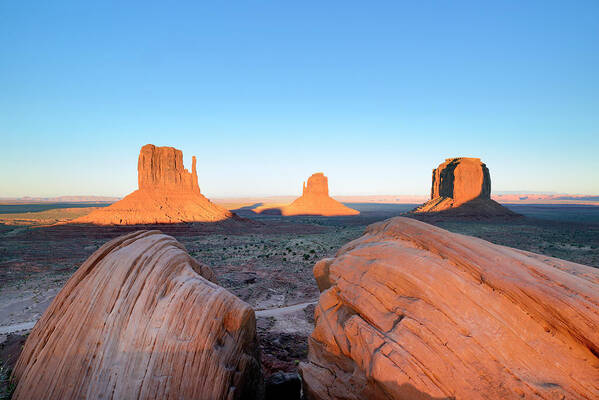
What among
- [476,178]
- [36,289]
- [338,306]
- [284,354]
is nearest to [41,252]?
[36,289]

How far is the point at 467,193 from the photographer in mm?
82875

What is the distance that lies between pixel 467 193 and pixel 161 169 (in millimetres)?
79913

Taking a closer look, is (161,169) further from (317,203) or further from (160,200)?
(317,203)

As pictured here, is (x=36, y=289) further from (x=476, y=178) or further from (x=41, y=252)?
(x=476, y=178)

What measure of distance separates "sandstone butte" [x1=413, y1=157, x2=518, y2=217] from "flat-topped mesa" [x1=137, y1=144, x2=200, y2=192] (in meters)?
65.3

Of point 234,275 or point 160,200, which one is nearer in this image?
point 234,275

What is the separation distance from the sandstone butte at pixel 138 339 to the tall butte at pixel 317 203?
338 feet

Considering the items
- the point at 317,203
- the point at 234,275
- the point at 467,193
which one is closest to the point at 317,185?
the point at 317,203

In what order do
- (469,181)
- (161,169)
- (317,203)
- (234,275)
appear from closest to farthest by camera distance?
(234,275) < (161,169) < (469,181) < (317,203)

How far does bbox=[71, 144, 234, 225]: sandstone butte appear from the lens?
53.3 m

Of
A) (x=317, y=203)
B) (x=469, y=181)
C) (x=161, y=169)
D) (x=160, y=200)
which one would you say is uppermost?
(x=161, y=169)

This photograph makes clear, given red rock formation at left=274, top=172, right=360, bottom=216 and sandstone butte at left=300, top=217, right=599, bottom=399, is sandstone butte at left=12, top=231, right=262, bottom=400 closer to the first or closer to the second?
sandstone butte at left=300, top=217, right=599, bottom=399

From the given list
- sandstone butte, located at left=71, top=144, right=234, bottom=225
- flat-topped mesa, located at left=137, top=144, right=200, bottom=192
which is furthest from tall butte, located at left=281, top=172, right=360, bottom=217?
flat-topped mesa, located at left=137, top=144, right=200, bottom=192

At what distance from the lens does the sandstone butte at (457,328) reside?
389cm
